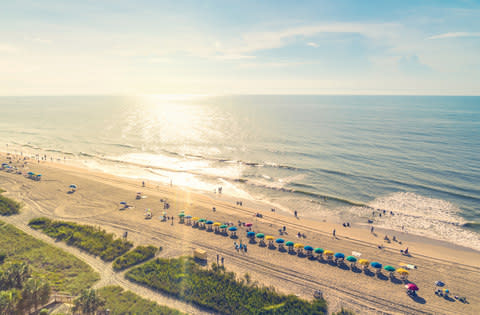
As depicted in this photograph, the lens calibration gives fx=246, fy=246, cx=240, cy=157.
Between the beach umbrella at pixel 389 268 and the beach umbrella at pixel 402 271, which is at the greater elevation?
the beach umbrella at pixel 402 271

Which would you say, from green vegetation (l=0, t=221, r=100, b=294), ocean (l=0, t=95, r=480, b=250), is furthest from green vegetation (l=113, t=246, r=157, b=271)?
ocean (l=0, t=95, r=480, b=250)

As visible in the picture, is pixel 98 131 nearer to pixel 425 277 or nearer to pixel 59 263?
pixel 59 263

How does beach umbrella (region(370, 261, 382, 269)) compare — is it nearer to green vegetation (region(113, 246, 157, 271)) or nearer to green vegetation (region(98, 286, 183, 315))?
green vegetation (region(98, 286, 183, 315))

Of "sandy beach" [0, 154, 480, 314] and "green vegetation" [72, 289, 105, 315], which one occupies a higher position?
"green vegetation" [72, 289, 105, 315]

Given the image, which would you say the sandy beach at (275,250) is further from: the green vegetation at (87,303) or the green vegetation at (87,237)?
the green vegetation at (87,303)

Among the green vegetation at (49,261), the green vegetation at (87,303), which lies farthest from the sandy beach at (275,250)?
the green vegetation at (87,303)

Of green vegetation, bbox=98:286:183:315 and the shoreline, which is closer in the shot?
green vegetation, bbox=98:286:183:315

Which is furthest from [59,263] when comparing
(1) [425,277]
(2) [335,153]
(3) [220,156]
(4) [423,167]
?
(4) [423,167]
